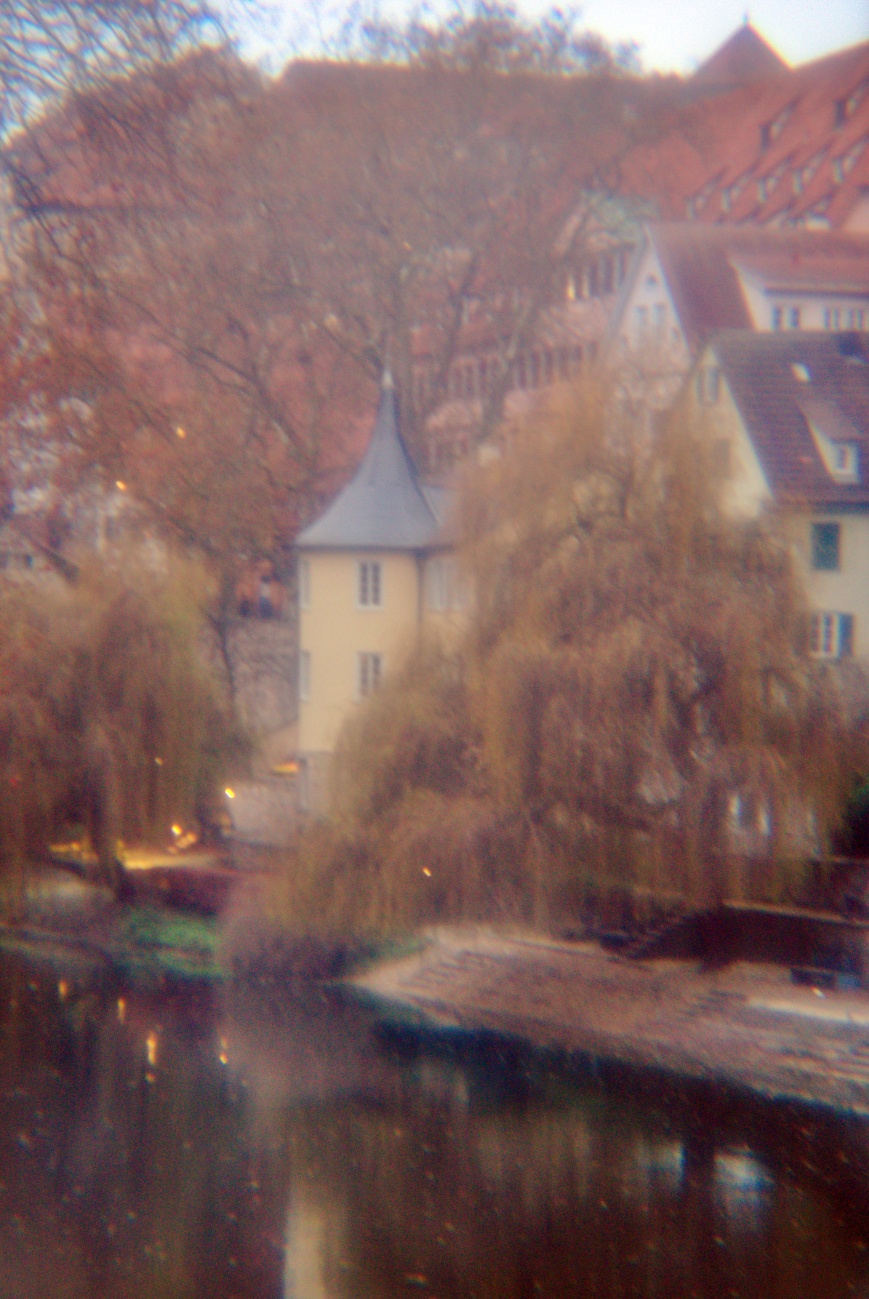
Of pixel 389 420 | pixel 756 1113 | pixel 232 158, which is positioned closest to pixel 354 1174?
pixel 756 1113

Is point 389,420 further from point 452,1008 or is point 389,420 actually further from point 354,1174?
point 354,1174

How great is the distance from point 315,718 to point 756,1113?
15.6 metres

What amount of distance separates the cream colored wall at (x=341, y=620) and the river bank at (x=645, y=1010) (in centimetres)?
855

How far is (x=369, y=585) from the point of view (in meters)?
29.9

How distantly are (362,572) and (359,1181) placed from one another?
17.1m

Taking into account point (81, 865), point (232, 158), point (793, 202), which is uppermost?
point (793, 202)

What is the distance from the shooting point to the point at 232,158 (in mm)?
7461

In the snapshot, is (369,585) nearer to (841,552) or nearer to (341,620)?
(341,620)

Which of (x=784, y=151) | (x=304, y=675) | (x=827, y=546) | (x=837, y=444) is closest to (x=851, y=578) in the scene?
(x=827, y=546)

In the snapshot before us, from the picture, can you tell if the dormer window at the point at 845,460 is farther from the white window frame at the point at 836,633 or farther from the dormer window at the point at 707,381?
the dormer window at the point at 707,381

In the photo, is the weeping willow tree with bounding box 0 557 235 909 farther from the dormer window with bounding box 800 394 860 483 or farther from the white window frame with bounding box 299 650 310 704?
the dormer window with bounding box 800 394 860 483

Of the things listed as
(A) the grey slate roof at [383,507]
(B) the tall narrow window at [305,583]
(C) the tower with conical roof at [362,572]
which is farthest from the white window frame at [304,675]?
(A) the grey slate roof at [383,507]

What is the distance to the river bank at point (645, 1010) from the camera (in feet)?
56.2

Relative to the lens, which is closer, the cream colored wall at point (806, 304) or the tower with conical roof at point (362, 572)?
the tower with conical roof at point (362, 572)
